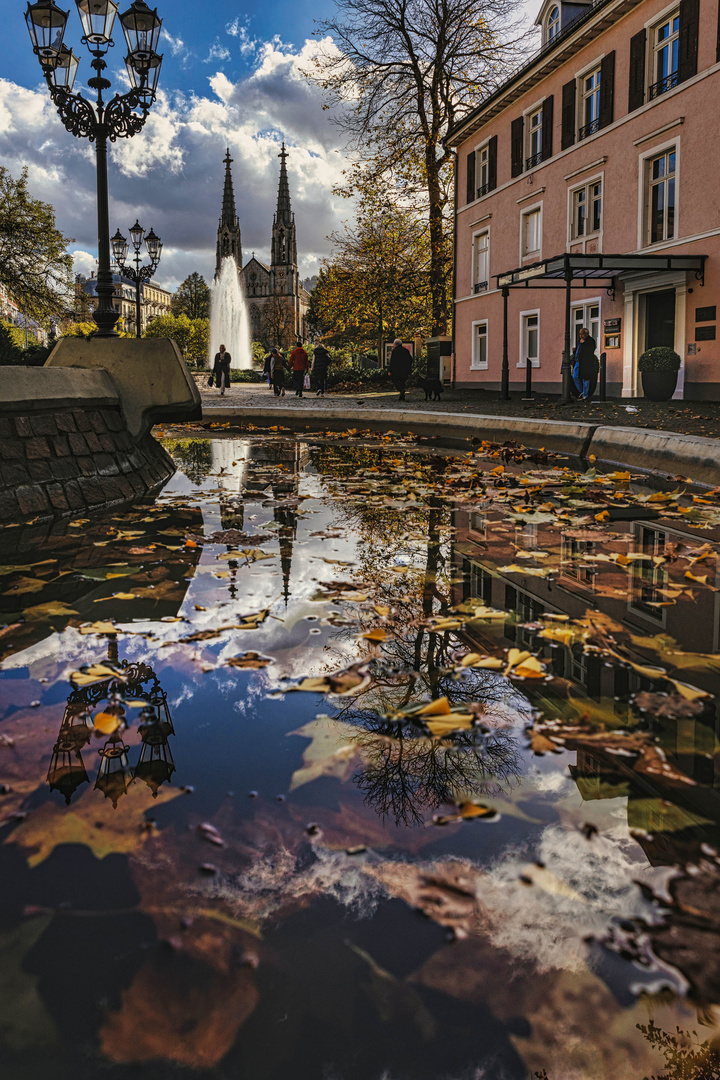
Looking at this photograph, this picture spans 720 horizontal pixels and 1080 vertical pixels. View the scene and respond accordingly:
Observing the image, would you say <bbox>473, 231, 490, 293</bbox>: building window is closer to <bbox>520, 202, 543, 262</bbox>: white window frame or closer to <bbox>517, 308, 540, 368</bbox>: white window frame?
<bbox>520, 202, 543, 262</bbox>: white window frame

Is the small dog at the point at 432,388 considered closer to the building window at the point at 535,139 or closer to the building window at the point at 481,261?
the building window at the point at 481,261

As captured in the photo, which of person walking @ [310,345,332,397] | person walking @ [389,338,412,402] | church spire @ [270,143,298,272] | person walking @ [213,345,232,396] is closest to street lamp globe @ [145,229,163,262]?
person walking @ [213,345,232,396]

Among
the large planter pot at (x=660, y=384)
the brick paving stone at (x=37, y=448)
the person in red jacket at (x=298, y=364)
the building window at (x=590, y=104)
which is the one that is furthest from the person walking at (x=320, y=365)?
the brick paving stone at (x=37, y=448)

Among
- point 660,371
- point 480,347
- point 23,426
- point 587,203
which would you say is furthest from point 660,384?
point 23,426

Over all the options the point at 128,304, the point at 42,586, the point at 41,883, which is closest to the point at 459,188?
the point at 42,586

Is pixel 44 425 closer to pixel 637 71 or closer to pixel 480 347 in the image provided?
pixel 637 71

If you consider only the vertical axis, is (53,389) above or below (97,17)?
below

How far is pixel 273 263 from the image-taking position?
422 feet

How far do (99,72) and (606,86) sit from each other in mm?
17135

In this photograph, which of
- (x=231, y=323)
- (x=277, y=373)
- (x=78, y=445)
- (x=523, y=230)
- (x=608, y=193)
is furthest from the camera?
(x=231, y=323)

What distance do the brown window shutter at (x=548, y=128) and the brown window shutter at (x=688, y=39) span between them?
685 cm

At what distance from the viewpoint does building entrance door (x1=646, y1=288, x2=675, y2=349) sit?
21.5 meters

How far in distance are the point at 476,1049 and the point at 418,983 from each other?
14 cm

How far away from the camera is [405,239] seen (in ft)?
111
